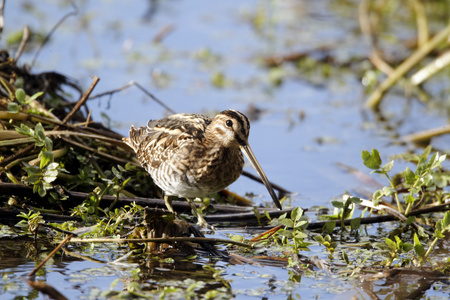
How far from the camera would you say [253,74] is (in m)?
8.98

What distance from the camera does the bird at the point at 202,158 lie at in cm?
438

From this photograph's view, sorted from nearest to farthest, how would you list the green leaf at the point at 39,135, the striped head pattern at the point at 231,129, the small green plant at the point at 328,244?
the small green plant at the point at 328,244 → the green leaf at the point at 39,135 → the striped head pattern at the point at 231,129

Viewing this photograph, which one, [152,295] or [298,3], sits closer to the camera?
[152,295]

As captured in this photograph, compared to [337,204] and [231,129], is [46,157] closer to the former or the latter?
[231,129]

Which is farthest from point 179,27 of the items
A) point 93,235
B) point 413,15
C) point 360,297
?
point 360,297

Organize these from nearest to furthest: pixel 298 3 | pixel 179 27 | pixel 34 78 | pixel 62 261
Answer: pixel 62 261
pixel 34 78
pixel 179 27
pixel 298 3

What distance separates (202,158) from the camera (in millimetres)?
4422

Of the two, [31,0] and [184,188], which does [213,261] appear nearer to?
[184,188]

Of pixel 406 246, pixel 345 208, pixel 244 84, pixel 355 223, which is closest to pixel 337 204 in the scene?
pixel 345 208

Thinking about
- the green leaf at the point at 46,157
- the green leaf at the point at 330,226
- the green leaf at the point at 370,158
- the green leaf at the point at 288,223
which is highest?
the green leaf at the point at 370,158

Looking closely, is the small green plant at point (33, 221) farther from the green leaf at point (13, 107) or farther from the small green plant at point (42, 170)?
the green leaf at point (13, 107)

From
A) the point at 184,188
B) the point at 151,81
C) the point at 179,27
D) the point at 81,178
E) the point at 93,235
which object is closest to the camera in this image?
the point at 93,235

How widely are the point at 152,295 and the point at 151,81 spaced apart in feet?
17.3

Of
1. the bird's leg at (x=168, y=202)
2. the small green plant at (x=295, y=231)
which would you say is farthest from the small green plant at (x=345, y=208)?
the bird's leg at (x=168, y=202)
